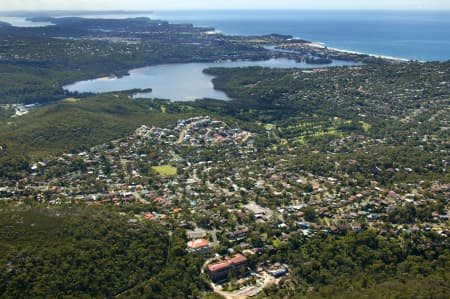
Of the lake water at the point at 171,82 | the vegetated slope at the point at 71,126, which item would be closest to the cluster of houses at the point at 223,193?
the vegetated slope at the point at 71,126

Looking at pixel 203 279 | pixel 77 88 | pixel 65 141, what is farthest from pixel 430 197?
pixel 77 88

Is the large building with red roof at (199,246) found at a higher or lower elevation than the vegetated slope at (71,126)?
lower

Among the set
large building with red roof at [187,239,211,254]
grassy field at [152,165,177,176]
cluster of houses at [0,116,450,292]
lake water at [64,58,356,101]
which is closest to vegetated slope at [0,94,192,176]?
cluster of houses at [0,116,450,292]

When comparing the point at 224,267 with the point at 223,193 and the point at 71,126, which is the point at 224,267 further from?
the point at 71,126

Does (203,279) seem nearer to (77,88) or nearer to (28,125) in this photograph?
(28,125)

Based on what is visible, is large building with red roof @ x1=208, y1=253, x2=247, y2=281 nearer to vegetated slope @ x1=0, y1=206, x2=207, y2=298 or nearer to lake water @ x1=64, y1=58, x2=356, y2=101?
vegetated slope @ x1=0, y1=206, x2=207, y2=298

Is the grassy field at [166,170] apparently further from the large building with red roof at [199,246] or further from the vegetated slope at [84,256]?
the large building with red roof at [199,246]

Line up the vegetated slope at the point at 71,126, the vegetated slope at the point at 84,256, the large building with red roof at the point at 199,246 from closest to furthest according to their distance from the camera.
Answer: the vegetated slope at the point at 84,256 → the large building with red roof at the point at 199,246 → the vegetated slope at the point at 71,126
